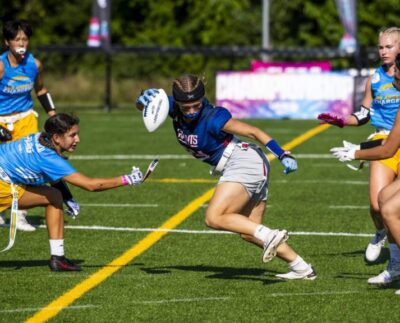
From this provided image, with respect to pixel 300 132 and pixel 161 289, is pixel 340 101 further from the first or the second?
pixel 161 289

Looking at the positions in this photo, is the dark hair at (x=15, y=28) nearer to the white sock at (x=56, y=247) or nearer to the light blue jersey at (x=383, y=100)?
the white sock at (x=56, y=247)

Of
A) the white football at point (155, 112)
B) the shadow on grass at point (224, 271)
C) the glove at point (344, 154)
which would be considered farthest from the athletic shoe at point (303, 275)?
the white football at point (155, 112)

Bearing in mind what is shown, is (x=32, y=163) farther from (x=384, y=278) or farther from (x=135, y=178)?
(x=384, y=278)

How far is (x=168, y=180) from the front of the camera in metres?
15.8

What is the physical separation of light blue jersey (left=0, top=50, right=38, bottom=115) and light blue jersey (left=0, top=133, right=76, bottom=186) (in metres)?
3.07

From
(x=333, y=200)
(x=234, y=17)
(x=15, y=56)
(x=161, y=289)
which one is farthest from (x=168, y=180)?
(x=234, y=17)

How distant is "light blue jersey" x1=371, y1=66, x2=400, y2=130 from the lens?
32.8 feet

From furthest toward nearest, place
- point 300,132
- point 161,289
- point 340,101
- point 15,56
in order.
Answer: point 340,101
point 300,132
point 15,56
point 161,289

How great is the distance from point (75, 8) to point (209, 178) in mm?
33342

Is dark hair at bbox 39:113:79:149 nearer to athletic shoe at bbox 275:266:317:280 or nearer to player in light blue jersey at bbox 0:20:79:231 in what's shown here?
athletic shoe at bbox 275:266:317:280

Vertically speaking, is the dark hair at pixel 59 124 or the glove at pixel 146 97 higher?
the glove at pixel 146 97

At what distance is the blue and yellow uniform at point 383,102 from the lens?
10.0 meters

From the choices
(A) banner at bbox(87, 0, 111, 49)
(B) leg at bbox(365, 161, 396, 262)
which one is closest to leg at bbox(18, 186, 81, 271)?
(B) leg at bbox(365, 161, 396, 262)

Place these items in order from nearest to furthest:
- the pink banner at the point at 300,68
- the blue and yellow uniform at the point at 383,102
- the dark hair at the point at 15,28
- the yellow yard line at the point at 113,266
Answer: the yellow yard line at the point at 113,266 < the blue and yellow uniform at the point at 383,102 < the dark hair at the point at 15,28 < the pink banner at the point at 300,68
